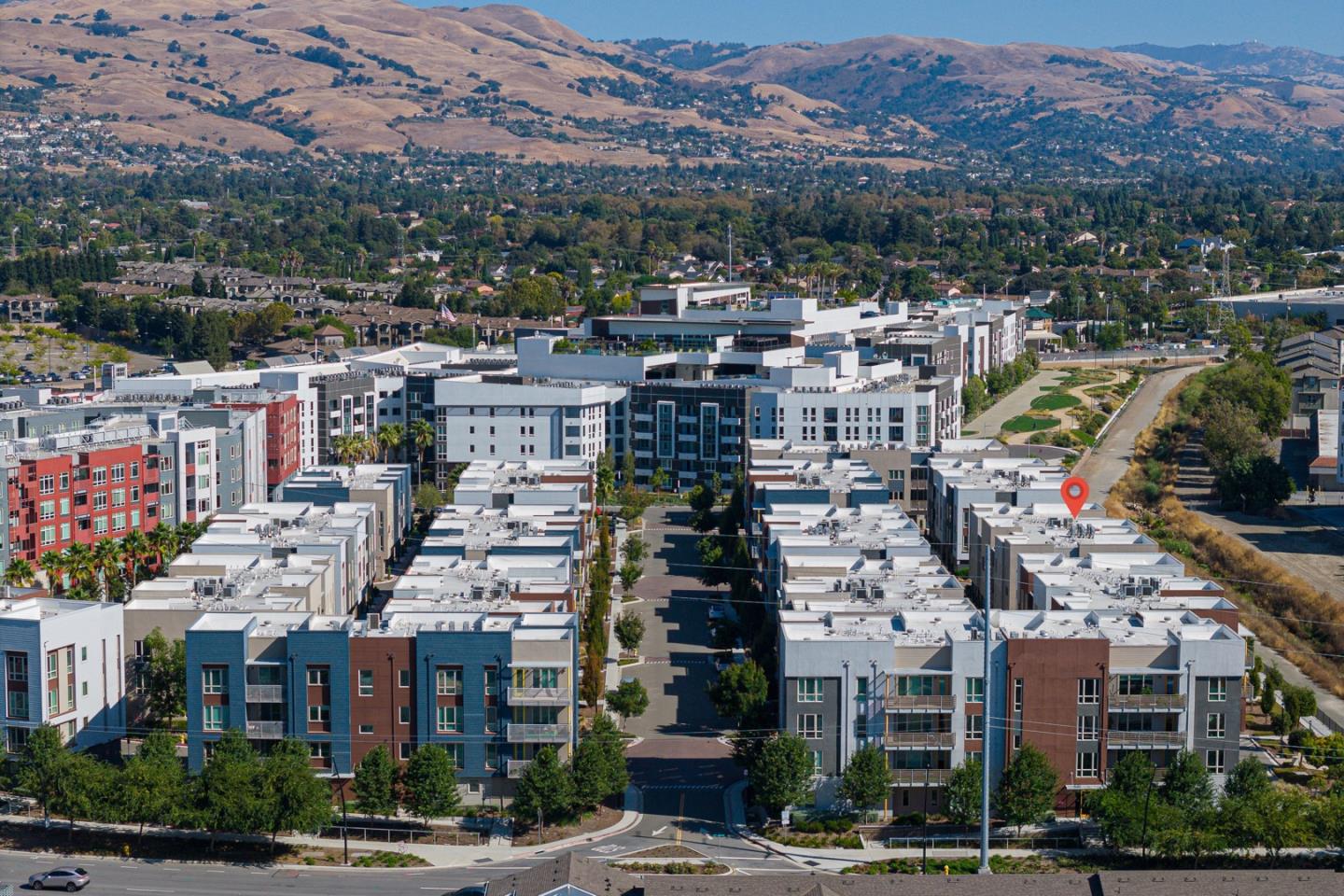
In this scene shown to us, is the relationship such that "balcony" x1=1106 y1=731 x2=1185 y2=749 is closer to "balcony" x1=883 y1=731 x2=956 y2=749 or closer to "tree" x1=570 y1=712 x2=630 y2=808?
"balcony" x1=883 y1=731 x2=956 y2=749

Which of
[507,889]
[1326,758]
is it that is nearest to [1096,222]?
[1326,758]

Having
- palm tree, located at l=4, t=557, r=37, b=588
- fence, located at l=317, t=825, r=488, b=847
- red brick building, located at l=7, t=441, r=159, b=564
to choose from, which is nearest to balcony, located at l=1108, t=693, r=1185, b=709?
fence, located at l=317, t=825, r=488, b=847

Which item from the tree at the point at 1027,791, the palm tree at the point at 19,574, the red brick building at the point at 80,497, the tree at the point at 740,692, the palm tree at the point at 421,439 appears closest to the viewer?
the tree at the point at 1027,791

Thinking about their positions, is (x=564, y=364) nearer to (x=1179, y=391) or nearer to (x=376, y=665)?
(x=1179, y=391)

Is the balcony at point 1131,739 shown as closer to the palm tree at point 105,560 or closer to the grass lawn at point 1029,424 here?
the palm tree at point 105,560

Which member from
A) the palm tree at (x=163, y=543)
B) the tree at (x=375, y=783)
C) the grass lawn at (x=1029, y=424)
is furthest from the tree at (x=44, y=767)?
the grass lawn at (x=1029, y=424)

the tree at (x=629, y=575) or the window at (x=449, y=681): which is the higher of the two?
the window at (x=449, y=681)

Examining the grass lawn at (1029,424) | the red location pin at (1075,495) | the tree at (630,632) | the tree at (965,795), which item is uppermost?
the red location pin at (1075,495)
